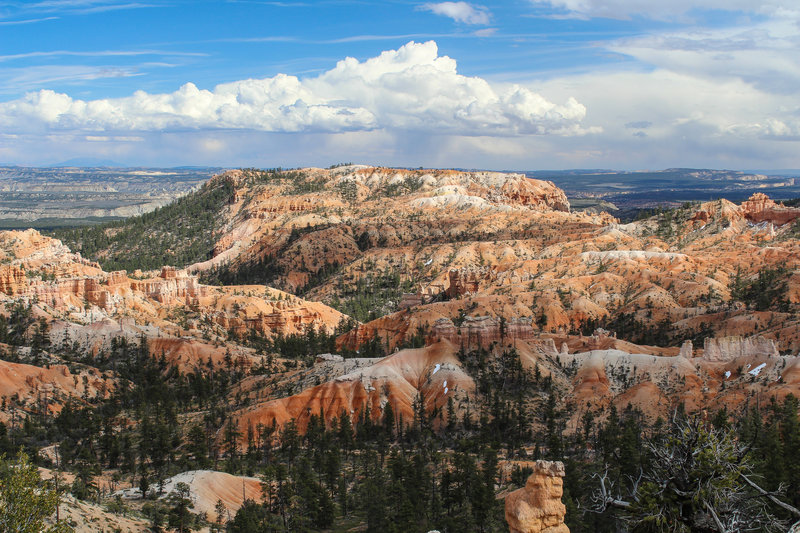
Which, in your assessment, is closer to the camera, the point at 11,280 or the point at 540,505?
the point at 540,505

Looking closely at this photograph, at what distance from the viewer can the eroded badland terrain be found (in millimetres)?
56250

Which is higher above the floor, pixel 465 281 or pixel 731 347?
pixel 731 347

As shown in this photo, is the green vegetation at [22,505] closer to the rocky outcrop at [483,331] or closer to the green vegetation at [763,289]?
the rocky outcrop at [483,331]

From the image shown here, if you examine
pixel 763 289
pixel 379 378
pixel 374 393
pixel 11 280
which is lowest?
pixel 374 393

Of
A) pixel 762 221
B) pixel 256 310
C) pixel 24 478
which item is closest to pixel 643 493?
pixel 24 478

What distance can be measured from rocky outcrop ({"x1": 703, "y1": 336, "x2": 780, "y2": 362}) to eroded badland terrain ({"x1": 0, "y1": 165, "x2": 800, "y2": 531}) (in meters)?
0.19

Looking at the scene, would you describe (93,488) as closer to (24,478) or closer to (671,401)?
(24,478)

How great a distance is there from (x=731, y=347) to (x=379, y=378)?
42483 millimetres

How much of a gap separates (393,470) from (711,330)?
211 ft

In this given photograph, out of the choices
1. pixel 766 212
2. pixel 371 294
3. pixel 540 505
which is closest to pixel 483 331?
pixel 540 505

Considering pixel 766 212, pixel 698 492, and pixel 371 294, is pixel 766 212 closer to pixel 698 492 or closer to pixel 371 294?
pixel 371 294

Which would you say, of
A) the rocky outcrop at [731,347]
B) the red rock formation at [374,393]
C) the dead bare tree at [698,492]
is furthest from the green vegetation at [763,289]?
the dead bare tree at [698,492]

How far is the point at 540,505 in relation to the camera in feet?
111

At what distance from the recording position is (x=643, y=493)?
1750 cm
